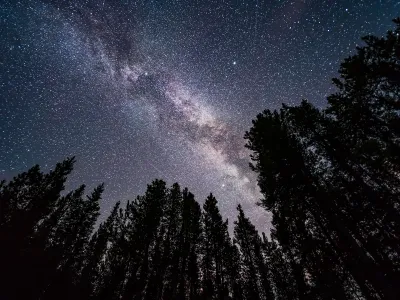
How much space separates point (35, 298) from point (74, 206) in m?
21.9

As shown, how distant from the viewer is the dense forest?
43.7 feet

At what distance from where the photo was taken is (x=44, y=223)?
34812mm

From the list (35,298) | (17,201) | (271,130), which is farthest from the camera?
(17,201)

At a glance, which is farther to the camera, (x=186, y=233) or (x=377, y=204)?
(x=186, y=233)

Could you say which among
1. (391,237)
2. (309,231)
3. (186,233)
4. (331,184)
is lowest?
(391,237)

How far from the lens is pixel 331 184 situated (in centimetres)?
1653

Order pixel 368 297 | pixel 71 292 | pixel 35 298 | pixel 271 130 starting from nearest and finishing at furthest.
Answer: pixel 368 297 < pixel 271 130 < pixel 35 298 < pixel 71 292

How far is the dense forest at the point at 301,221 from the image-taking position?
1333 cm

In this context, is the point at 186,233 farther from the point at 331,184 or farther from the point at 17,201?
the point at 17,201

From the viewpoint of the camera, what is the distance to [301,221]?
17.1 metres

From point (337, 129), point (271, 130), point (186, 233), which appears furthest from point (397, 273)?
point (186, 233)

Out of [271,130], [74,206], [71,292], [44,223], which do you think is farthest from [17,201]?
[271,130]

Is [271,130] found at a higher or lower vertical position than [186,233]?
lower

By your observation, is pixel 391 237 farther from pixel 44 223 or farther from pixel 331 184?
pixel 44 223
